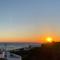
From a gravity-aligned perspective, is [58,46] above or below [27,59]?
above

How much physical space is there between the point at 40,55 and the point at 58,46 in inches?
56.7

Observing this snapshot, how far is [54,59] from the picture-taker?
40.8ft

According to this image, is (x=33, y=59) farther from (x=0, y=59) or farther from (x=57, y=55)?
(x=0, y=59)

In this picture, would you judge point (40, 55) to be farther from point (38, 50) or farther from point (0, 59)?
point (0, 59)

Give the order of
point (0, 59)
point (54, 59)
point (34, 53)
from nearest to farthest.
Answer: point (54, 59), point (34, 53), point (0, 59)

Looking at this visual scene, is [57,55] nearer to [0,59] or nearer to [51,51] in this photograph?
[51,51]

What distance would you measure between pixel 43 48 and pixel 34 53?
73 centimetres

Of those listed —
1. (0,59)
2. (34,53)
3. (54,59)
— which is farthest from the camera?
(0,59)

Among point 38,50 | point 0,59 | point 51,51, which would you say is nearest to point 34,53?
point 38,50

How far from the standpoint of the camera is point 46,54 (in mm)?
12914

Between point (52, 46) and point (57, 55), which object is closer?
point (57, 55)

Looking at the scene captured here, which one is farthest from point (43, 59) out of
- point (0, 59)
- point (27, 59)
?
point (0, 59)

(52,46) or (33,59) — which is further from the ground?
(52,46)

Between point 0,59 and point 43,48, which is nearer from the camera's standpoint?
point 43,48
